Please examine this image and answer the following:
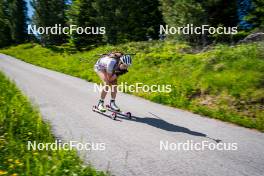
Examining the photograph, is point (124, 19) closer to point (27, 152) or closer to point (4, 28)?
point (27, 152)

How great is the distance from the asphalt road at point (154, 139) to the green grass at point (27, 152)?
50 cm

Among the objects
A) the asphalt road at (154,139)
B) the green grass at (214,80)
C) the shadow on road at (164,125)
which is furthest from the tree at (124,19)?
the shadow on road at (164,125)

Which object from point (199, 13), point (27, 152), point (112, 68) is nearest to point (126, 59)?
point (112, 68)

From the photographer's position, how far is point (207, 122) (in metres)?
9.81

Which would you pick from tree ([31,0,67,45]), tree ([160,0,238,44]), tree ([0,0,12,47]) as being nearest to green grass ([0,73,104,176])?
tree ([160,0,238,44])

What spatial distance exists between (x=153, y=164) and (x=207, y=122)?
391cm

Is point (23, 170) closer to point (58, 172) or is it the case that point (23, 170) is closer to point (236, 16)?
point (58, 172)

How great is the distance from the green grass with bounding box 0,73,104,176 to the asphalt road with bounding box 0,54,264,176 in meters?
0.50

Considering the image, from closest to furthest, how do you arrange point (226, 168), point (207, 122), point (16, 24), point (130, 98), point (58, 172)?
1. point (58, 172)
2. point (226, 168)
3. point (207, 122)
4. point (130, 98)
5. point (16, 24)

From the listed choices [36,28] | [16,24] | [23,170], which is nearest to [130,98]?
[23,170]

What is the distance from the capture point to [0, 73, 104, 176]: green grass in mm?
5348

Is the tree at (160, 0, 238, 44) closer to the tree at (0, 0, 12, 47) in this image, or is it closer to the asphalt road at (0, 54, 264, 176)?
the asphalt road at (0, 54, 264, 176)

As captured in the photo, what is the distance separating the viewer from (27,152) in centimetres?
642

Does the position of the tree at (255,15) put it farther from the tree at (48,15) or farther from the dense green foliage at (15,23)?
the dense green foliage at (15,23)
